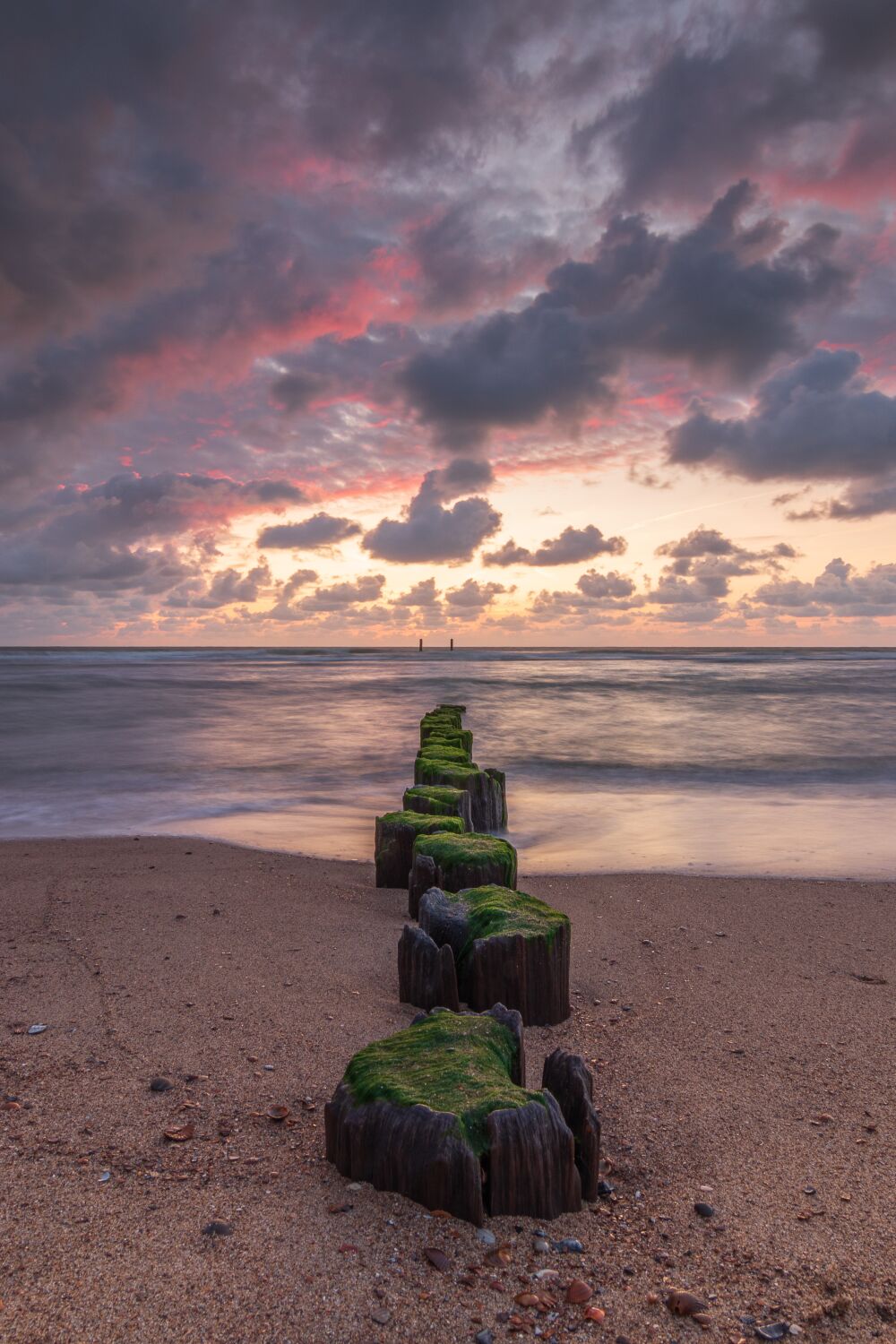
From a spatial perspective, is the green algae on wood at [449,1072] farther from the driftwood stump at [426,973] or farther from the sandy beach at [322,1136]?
the driftwood stump at [426,973]

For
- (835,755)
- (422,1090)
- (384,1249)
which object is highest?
(422,1090)

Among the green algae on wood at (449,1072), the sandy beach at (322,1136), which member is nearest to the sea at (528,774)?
the sandy beach at (322,1136)

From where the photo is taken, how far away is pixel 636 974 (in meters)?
4.26

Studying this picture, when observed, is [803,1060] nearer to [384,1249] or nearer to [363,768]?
[384,1249]

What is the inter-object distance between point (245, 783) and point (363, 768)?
7.53 ft

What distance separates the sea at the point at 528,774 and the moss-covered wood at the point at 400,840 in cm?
149

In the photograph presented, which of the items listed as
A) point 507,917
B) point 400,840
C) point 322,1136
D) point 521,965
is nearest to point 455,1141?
point 322,1136

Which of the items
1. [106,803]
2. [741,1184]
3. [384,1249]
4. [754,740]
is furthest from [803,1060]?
[754,740]

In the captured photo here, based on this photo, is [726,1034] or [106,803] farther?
[106,803]

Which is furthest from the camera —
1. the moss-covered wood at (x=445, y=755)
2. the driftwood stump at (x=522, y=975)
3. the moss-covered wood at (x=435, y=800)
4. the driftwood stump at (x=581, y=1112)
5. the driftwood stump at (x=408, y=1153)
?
the moss-covered wood at (x=445, y=755)

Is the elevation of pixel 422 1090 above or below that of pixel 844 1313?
above

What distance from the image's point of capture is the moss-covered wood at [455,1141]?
2.17 meters

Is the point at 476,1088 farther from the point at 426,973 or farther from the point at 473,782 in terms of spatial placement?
the point at 473,782

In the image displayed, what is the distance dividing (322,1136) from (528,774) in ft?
36.9
